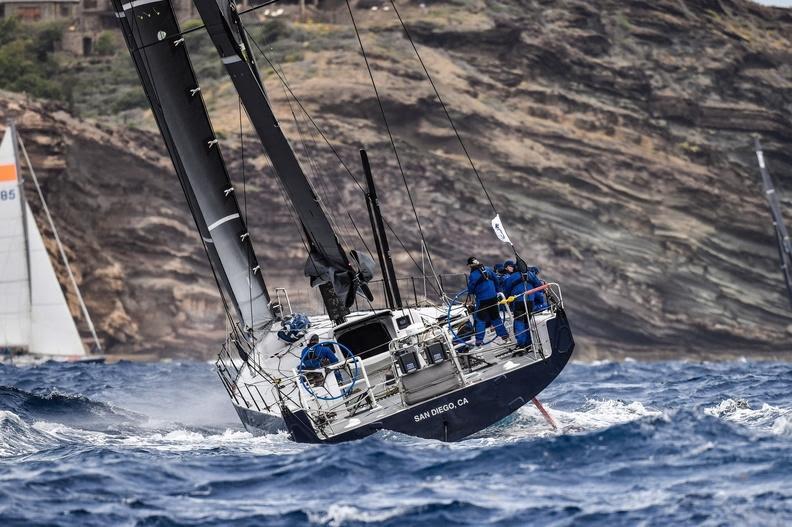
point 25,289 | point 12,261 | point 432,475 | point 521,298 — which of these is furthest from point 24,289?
point 432,475

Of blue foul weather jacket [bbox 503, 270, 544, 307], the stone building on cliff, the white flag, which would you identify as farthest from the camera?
the stone building on cliff

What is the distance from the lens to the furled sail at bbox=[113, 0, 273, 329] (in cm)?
1959

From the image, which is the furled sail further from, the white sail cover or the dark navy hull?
the white sail cover

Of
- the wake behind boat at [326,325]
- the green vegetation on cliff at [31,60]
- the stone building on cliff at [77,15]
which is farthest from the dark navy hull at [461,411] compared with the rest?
the stone building on cliff at [77,15]

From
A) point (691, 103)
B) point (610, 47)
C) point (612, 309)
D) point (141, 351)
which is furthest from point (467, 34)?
point (141, 351)

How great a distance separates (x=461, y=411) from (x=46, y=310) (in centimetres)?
3222

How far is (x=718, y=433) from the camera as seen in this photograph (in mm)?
13586

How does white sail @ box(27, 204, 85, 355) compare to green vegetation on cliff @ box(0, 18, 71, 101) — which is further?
green vegetation on cliff @ box(0, 18, 71, 101)

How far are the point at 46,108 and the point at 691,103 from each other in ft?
100

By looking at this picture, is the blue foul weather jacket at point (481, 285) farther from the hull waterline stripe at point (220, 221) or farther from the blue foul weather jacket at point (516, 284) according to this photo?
the hull waterline stripe at point (220, 221)

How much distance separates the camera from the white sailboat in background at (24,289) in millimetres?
42812

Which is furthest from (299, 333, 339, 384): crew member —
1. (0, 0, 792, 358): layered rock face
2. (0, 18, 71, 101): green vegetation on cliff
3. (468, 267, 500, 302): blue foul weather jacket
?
(0, 18, 71, 101): green vegetation on cliff

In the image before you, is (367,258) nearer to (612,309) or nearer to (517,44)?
(612,309)

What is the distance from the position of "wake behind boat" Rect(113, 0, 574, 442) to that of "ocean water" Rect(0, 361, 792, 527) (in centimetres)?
48
